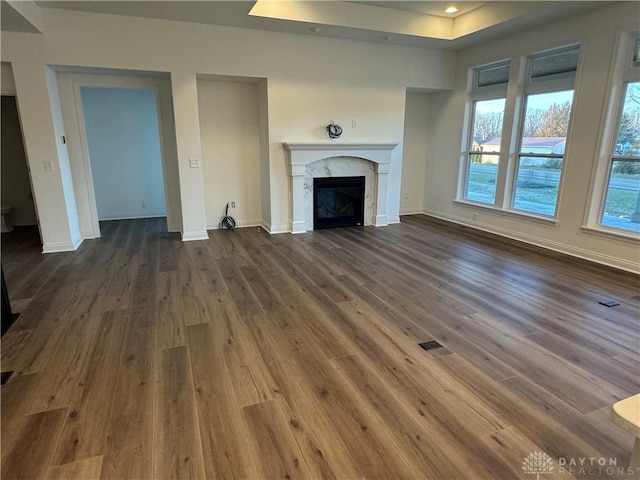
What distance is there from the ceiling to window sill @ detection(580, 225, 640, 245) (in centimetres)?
249

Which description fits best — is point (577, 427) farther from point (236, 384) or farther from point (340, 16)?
point (340, 16)

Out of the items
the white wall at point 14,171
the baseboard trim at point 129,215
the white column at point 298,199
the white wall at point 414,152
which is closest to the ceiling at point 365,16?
the white wall at point 414,152

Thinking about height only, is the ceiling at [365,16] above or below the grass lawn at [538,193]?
above

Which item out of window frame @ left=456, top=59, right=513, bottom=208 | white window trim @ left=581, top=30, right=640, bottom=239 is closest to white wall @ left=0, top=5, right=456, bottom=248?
window frame @ left=456, top=59, right=513, bottom=208

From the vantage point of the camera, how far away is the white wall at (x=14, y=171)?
5957mm

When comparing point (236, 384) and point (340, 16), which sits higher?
point (340, 16)

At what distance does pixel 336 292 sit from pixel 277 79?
135 inches

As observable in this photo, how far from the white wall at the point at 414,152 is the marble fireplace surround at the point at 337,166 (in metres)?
1.11

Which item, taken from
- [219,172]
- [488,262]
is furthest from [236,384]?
[219,172]

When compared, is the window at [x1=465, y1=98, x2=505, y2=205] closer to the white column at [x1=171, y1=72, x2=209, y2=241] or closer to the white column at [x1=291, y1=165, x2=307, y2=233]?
the white column at [x1=291, y1=165, x2=307, y2=233]

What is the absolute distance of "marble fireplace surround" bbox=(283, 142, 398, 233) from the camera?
5625 mm

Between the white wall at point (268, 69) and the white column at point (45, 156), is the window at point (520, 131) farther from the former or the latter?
the white column at point (45, 156)

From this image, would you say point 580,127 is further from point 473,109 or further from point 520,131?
point 473,109

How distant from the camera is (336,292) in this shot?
3529 mm
